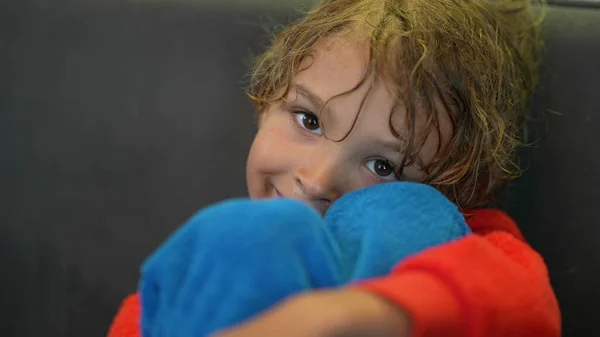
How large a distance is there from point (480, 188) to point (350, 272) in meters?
0.35

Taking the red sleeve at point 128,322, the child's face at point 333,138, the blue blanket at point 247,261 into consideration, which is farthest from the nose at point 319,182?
the red sleeve at point 128,322

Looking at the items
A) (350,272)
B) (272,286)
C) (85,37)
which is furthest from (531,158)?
(85,37)

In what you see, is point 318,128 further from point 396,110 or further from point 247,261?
point 247,261

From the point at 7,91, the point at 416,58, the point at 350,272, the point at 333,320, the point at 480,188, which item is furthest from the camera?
the point at 7,91

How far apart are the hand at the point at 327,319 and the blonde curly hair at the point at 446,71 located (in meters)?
0.35

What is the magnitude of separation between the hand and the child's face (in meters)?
0.32

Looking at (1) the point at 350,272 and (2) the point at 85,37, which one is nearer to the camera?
A: (1) the point at 350,272

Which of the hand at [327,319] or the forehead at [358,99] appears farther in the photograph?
the forehead at [358,99]

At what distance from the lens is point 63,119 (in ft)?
3.30

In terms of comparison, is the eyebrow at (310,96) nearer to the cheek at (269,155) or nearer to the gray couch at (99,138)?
the cheek at (269,155)

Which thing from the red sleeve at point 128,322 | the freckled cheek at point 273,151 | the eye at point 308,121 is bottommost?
the red sleeve at point 128,322

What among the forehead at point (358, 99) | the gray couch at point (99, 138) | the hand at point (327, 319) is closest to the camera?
the hand at point (327, 319)

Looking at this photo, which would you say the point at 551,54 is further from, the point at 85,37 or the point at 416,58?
the point at 85,37

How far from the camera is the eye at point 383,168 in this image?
77 cm
